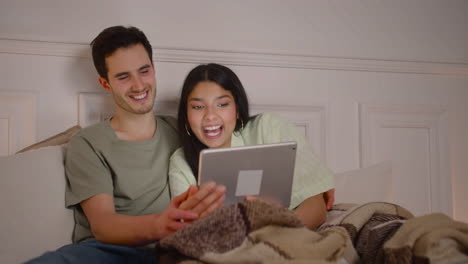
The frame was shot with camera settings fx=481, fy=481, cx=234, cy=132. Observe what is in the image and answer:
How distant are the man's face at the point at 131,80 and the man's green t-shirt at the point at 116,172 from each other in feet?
0.33

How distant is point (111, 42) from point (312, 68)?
2.67 feet

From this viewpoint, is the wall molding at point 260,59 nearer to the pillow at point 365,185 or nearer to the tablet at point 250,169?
the pillow at point 365,185

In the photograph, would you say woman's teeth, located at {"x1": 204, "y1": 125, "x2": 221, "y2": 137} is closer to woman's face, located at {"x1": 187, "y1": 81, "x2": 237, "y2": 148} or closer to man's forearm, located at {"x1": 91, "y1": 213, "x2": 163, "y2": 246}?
woman's face, located at {"x1": 187, "y1": 81, "x2": 237, "y2": 148}

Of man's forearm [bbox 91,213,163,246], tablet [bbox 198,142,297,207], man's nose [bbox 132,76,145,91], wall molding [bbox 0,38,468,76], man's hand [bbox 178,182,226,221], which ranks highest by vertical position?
wall molding [bbox 0,38,468,76]

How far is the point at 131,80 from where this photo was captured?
1.47 meters

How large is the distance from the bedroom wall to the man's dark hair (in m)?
0.20

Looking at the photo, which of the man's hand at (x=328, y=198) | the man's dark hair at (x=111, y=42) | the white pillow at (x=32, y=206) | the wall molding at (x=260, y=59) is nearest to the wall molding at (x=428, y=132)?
the wall molding at (x=260, y=59)

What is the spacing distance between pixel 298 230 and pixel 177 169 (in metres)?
0.69

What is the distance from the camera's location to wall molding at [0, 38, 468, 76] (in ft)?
5.44

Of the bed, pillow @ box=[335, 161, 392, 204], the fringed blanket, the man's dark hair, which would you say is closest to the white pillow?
the bed

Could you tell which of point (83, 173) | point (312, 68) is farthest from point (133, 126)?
point (312, 68)

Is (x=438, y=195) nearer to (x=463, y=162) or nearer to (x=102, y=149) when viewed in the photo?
(x=463, y=162)

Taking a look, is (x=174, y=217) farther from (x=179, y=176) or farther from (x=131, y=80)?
(x=131, y=80)

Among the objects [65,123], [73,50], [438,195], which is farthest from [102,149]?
[438,195]
